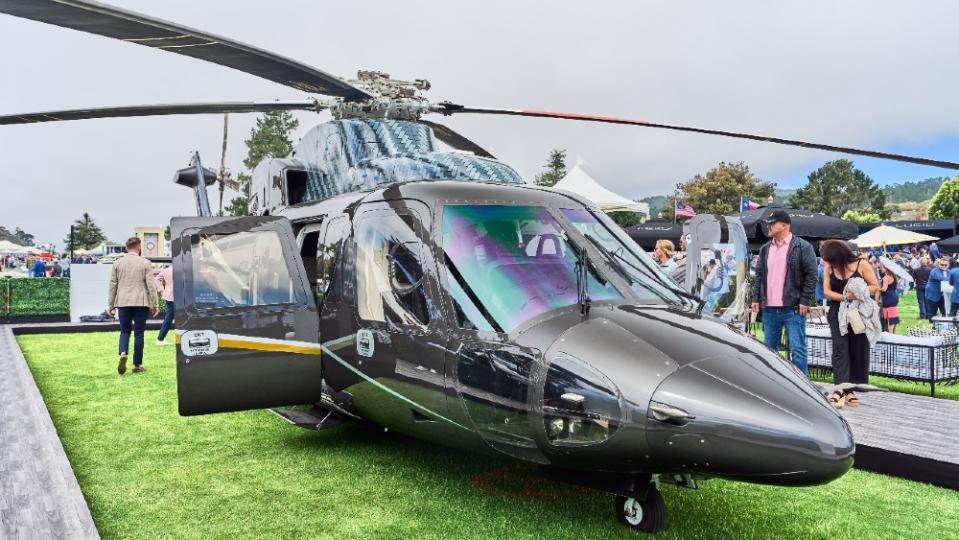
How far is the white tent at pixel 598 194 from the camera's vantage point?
1508 centimetres

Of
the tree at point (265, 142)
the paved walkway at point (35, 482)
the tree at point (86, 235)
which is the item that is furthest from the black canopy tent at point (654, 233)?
the tree at point (86, 235)

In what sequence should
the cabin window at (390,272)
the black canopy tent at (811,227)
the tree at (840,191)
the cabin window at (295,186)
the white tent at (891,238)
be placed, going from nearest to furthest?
the cabin window at (390,272), the cabin window at (295,186), the black canopy tent at (811,227), the white tent at (891,238), the tree at (840,191)

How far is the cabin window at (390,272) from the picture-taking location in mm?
3992

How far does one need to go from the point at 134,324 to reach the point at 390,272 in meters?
5.97

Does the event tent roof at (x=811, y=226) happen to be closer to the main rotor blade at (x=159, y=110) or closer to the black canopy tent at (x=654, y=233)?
the black canopy tent at (x=654, y=233)

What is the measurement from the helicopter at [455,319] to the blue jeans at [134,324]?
12.6 feet

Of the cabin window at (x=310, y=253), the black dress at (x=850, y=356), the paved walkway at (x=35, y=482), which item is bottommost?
the paved walkway at (x=35, y=482)

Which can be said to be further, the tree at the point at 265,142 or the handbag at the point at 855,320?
the tree at the point at 265,142

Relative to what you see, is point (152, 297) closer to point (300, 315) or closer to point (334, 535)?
point (300, 315)

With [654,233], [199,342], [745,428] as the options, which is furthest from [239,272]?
[654,233]

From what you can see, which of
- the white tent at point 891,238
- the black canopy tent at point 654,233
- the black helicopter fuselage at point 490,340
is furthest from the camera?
the black canopy tent at point 654,233

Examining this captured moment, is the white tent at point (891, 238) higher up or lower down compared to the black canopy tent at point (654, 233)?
lower down

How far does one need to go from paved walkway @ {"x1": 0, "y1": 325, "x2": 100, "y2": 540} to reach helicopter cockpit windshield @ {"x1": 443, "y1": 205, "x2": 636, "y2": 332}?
2211 mm

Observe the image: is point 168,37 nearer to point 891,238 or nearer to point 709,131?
point 709,131
